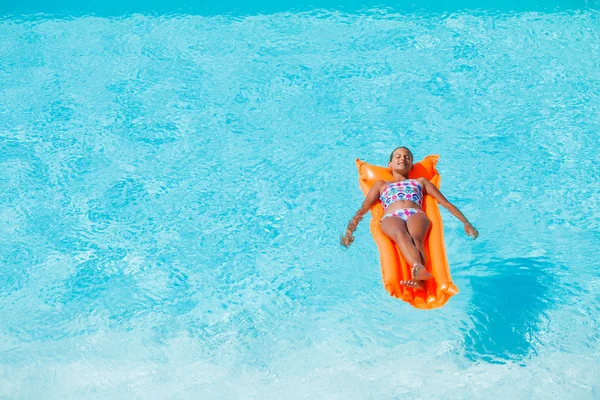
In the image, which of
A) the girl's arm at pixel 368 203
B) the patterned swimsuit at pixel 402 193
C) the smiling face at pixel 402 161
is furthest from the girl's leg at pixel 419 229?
the smiling face at pixel 402 161

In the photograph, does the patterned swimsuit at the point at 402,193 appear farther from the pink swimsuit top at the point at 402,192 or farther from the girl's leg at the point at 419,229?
the girl's leg at the point at 419,229

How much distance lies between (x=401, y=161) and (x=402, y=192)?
32cm

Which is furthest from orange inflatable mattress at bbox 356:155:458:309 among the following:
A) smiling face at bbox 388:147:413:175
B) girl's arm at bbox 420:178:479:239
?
smiling face at bbox 388:147:413:175

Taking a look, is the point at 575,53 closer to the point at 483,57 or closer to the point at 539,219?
the point at 483,57

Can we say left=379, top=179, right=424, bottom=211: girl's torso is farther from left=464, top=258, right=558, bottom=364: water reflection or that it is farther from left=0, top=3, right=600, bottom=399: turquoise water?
left=464, top=258, right=558, bottom=364: water reflection

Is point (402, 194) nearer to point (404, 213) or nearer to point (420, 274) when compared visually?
point (404, 213)

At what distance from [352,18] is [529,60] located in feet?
6.89

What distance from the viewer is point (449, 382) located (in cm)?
437

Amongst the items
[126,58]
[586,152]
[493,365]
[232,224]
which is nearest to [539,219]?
[586,152]

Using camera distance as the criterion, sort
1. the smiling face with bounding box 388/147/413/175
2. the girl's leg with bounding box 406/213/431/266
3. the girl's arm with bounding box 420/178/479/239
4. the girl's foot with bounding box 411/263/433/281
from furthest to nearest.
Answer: the smiling face with bounding box 388/147/413/175
the girl's arm with bounding box 420/178/479/239
the girl's leg with bounding box 406/213/431/266
the girl's foot with bounding box 411/263/433/281

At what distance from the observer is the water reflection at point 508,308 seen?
4520 millimetres

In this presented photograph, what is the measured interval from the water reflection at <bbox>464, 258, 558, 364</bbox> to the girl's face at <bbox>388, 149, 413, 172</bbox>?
927 millimetres

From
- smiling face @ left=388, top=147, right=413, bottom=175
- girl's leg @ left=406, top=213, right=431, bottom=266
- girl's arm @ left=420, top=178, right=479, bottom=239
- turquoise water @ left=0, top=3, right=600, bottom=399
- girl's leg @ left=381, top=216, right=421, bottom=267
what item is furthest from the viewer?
smiling face @ left=388, top=147, right=413, bottom=175

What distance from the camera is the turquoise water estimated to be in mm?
4598
